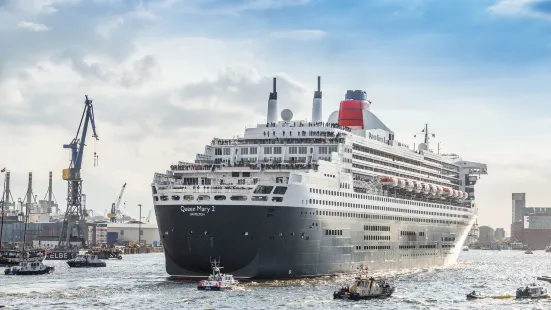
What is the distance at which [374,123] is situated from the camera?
138 metres

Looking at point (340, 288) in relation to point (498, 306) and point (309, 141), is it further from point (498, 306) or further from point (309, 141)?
point (309, 141)

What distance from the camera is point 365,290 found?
9325 cm

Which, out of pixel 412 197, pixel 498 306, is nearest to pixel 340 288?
pixel 498 306

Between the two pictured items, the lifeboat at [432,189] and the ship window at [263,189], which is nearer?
the ship window at [263,189]

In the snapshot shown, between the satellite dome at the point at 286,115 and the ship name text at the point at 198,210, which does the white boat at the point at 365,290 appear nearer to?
the ship name text at the point at 198,210

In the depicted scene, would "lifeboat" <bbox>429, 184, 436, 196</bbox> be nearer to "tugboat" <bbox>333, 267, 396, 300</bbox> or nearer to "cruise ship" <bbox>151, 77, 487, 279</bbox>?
"cruise ship" <bbox>151, 77, 487, 279</bbox>

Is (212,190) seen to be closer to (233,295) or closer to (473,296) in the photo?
(233,295)

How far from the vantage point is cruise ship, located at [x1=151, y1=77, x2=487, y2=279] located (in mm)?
98688

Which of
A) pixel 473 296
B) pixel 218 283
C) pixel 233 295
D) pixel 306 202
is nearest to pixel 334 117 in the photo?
pixel 306 202

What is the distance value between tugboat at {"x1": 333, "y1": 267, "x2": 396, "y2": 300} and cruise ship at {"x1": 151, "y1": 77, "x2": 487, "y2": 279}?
31.4 feet

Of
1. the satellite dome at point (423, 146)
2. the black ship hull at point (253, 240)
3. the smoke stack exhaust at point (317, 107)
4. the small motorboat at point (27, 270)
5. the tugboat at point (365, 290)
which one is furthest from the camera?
the satellite dome at point (423, 146)

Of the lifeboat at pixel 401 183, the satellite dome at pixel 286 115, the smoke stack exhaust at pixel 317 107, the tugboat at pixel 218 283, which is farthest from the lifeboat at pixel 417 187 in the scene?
the tugboat at pixel 218 283

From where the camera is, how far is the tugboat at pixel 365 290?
299 ft

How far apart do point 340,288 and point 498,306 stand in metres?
14.7
